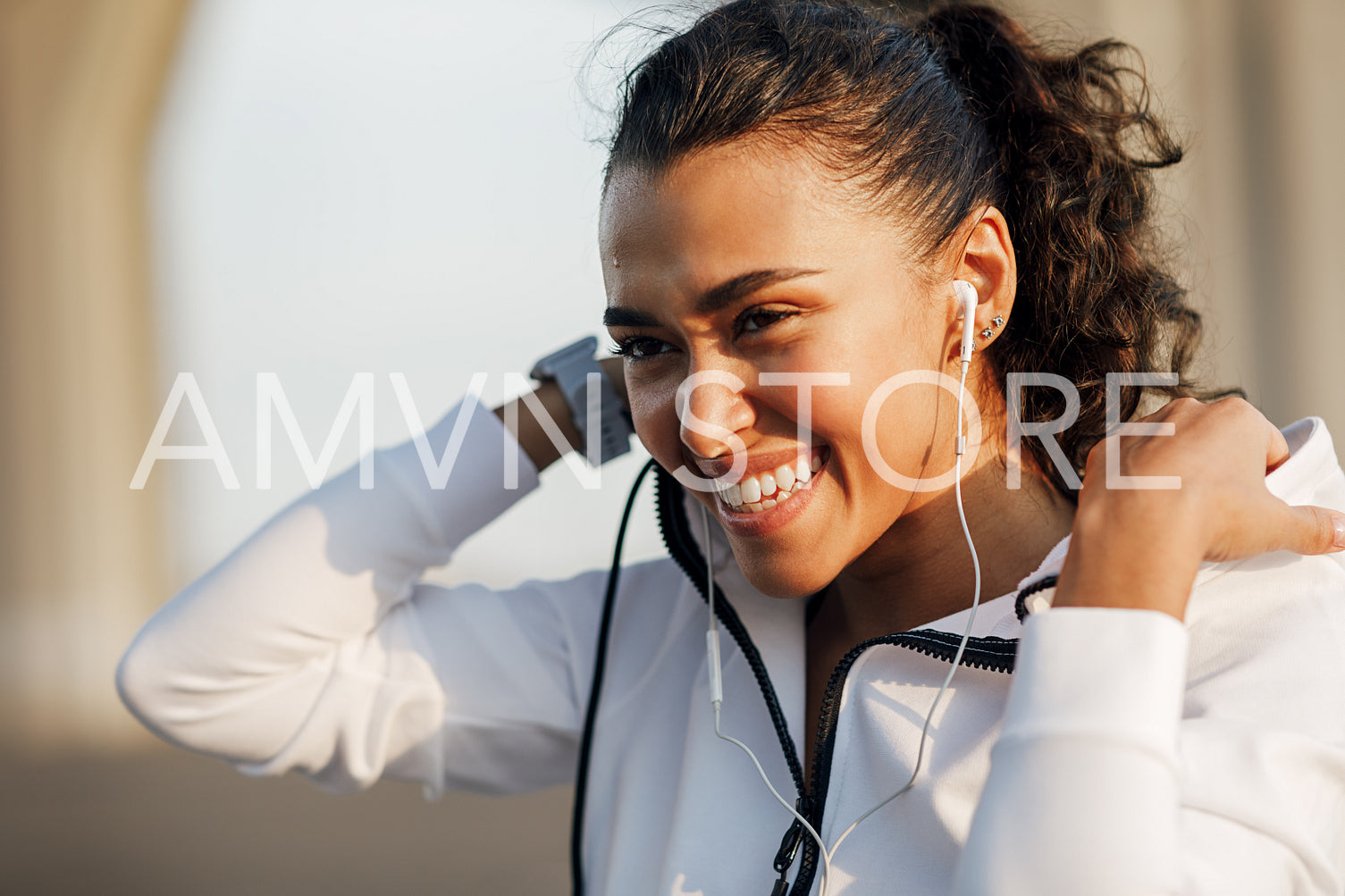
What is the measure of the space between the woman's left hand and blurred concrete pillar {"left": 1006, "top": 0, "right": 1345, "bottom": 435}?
6.29 ft

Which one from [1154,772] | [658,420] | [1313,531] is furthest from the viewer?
[658,420]

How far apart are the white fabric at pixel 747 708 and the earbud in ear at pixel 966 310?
0.70 ft

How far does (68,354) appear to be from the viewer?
450 centimetres

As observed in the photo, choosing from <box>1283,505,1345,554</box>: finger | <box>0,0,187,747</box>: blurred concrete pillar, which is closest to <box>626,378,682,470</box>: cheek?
<box>1283,505,1345,554</box>: finger

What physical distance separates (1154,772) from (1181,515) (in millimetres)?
209

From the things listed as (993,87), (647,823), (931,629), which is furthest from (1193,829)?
(993,87)

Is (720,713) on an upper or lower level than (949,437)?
lower

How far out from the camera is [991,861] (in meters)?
0.76

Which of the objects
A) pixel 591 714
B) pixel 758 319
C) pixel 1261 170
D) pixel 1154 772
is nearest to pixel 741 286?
pixel 758 319

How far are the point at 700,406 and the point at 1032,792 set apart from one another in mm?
460

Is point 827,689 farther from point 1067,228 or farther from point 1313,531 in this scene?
point 1067,228

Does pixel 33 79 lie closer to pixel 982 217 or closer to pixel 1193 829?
pixel 982 217

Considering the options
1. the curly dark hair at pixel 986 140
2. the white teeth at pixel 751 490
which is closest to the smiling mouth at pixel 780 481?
the white teeth at pixel 751 490

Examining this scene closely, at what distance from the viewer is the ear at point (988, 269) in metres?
1.12
